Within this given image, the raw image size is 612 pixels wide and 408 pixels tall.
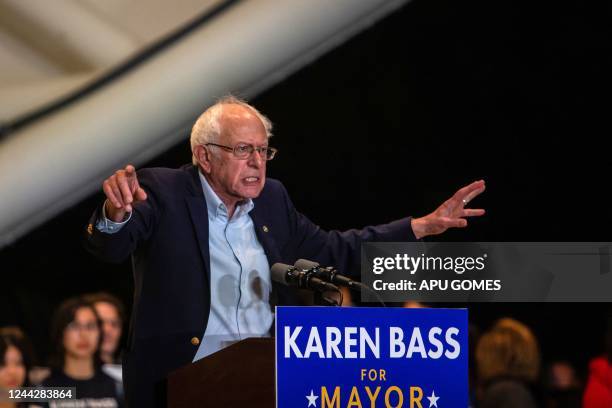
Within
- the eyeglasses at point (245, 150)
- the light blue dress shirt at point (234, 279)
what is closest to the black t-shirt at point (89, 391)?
the light blue dress shirt at point (234, 279)

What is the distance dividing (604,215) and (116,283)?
185 cm

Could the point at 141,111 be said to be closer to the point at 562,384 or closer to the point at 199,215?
the point at 199,215

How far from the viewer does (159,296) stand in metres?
2.82

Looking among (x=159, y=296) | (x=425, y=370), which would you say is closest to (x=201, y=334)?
(x=159, y=296)

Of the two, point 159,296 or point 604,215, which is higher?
point 604,215

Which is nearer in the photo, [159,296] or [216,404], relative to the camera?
[216,404]

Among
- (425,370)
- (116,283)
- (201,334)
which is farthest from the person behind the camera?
(116,283)

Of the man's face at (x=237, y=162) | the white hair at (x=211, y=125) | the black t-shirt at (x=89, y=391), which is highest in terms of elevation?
the white hair at (x=211, y=125)

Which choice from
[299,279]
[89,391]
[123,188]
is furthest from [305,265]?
[89,391]

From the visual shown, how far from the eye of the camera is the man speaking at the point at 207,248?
2766 mm

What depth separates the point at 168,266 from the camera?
2.82m

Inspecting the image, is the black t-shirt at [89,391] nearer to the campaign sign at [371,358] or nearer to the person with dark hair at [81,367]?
the person with dark hair at [81,367]

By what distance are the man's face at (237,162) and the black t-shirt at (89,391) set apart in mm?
816

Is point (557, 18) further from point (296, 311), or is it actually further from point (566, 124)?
point (296, 311)
